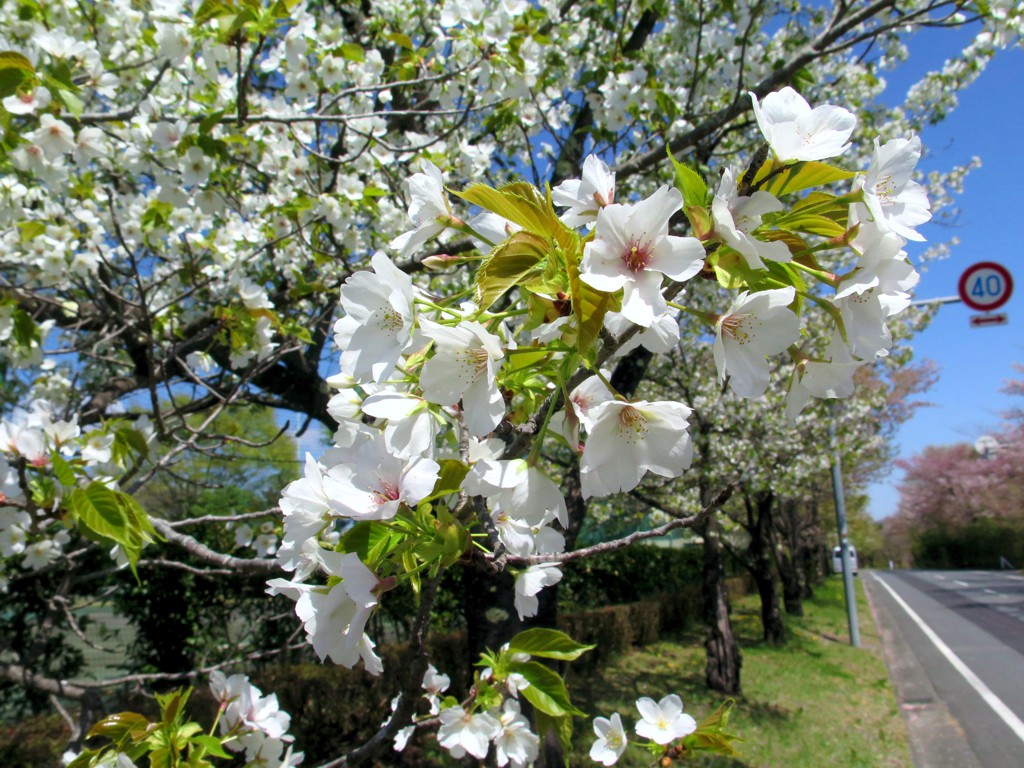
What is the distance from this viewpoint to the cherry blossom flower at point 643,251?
76 centimetres

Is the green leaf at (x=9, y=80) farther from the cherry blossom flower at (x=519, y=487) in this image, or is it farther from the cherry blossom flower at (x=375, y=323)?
the cherry blossom flower at (x=519, y=487)

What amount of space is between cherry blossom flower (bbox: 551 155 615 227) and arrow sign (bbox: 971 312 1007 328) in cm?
903

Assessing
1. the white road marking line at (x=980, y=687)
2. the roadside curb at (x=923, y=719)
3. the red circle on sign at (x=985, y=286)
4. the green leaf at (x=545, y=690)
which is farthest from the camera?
the red circle on sign at (x=985, y=286)

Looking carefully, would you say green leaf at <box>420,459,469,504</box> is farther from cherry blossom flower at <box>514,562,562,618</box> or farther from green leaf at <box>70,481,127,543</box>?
green leaf at <box>70,481,127,543</box>

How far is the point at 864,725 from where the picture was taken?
23.3 ft

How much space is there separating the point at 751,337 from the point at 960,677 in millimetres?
10837

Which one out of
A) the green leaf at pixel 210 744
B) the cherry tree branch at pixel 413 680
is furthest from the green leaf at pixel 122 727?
the cherry tree branch at pixel 413 680

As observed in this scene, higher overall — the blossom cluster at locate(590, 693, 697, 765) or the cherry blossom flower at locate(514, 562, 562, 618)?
the cherry blossom flower at locate(514, 562, 562, 618)

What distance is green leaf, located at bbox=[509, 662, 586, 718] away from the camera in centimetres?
125

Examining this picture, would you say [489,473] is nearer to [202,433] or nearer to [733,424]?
[202,433]

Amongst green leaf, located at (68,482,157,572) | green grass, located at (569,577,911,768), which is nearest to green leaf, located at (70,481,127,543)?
green leaf, located at (68,482,157,572)

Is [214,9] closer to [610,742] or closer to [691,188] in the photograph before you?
[691,188]

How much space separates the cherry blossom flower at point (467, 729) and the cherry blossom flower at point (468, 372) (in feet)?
4.24

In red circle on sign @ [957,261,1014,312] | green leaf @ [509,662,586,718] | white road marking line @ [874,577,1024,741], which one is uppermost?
red circle on sign @ [957,261,1014,312]
